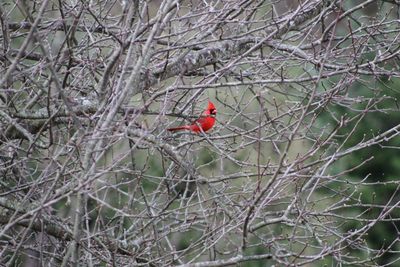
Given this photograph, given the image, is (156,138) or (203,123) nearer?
(156,138)

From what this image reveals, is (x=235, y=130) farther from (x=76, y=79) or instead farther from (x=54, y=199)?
(x=54, y=199)

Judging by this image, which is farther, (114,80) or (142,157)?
(142,157)

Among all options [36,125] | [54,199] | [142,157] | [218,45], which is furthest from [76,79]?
[142,157]

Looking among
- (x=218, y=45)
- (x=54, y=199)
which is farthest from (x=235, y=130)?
(x=54, y=199)

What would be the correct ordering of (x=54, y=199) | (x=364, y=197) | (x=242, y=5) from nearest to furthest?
(x=54, y=199), (x=242, y=5), (x=364, y=197)

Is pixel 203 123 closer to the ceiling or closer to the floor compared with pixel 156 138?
closer to the ceiling

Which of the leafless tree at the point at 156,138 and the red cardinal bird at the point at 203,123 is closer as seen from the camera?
the leafless tree at the point at 156,138

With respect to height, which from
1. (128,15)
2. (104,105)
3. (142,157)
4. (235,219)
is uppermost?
(142,157)

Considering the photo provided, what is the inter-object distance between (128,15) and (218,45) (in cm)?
163

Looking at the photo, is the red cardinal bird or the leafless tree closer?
the leafless tree

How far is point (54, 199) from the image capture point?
183 inches

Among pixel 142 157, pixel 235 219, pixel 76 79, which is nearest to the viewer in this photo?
pixel 235 219

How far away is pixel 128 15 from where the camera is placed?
5.49m

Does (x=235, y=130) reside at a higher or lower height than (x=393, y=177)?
lower
